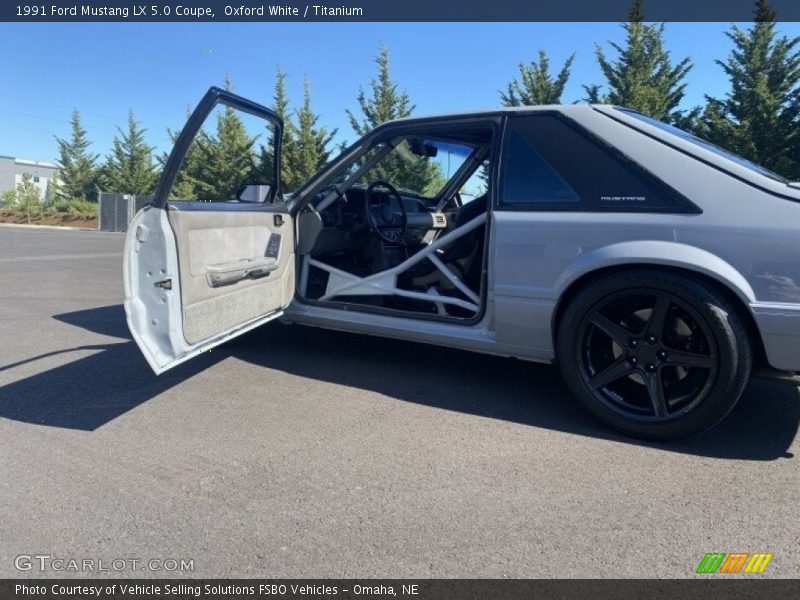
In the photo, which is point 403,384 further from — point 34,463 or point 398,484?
point 34,463

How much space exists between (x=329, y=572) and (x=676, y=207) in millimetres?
2329

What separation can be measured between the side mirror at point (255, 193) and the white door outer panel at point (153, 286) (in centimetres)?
136

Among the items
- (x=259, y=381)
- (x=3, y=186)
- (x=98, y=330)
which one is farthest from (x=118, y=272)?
(x=3, y=186)

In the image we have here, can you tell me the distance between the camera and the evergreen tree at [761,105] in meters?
21.0

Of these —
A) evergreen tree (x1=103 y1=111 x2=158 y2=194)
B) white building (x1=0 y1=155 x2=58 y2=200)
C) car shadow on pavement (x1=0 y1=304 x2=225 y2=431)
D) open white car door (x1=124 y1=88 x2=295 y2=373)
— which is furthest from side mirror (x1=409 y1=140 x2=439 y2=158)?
white building (x1=0 y1=155 x2=58 y2=200)

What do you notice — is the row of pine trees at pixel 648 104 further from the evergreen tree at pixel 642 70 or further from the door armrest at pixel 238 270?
the door armrest at pixel 238 270

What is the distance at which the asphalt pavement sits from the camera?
2014 mm

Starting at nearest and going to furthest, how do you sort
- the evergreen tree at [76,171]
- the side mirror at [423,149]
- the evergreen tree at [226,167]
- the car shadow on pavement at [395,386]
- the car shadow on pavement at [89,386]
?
1. the car shadow on pavement at [395,386]
2. the car shadow on pavement at [89,386]
3. the side mirror at [423,149]
4. the evergreen tree at [226,167]
5. the evergreen tree at [76,171]

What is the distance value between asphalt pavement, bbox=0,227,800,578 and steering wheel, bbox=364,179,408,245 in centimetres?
110

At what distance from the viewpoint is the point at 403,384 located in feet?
12.6
